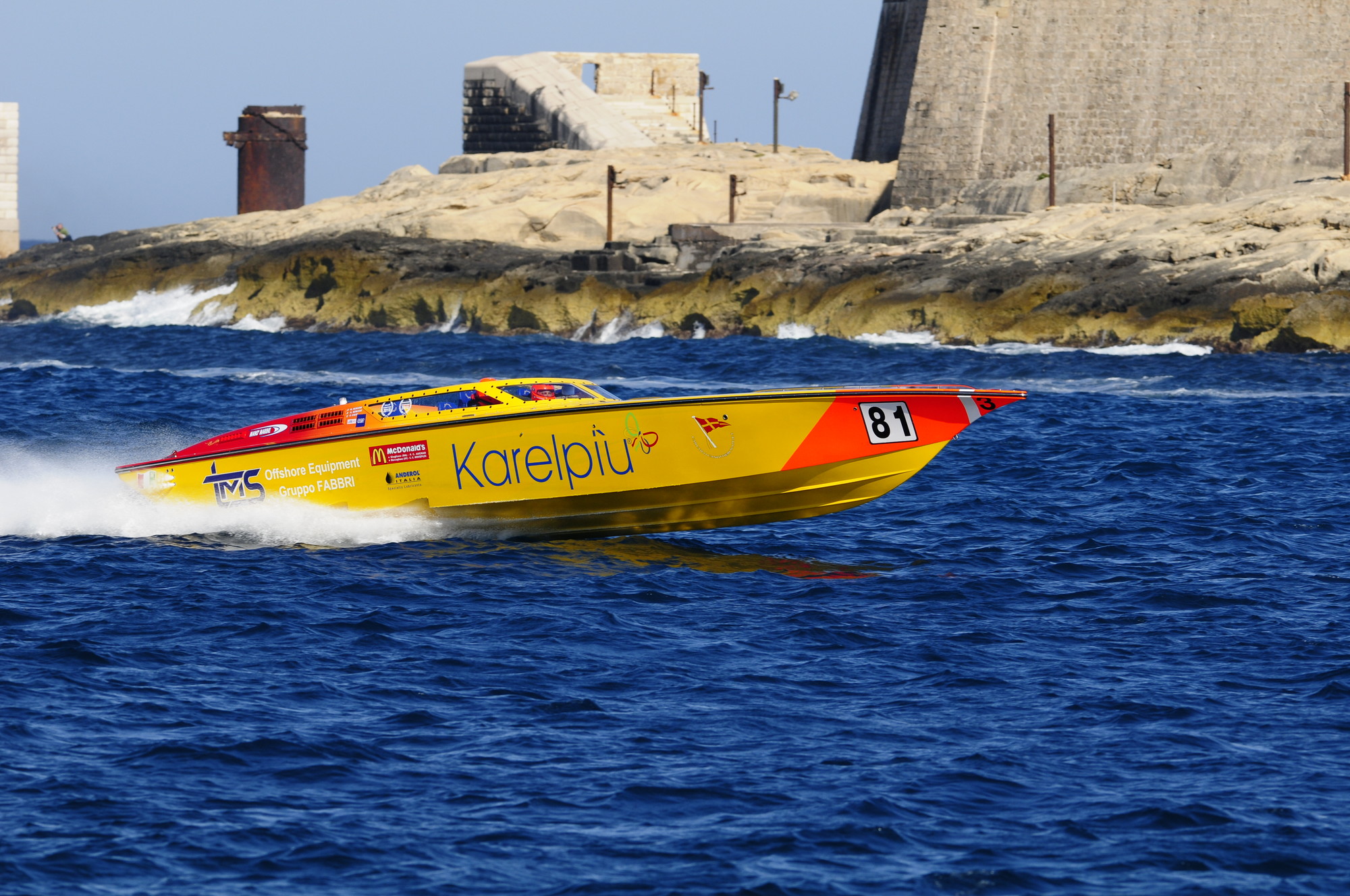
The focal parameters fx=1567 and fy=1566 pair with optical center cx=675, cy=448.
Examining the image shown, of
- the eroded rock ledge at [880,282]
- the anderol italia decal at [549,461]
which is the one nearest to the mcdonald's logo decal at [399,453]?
the anderol italia decal at [549,461]

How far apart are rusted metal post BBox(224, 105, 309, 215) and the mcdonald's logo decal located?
43.6 m

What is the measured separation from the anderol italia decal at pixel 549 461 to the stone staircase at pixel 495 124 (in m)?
48.1

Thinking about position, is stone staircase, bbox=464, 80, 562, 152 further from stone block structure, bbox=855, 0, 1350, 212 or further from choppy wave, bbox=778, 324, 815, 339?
choppy wave, bbox=778, 324, 815, 339

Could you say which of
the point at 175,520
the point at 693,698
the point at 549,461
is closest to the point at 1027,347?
the point at 549,461

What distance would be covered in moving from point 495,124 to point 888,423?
167 feet

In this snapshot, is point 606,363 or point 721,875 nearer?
point 721,875

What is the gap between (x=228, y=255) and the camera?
165 ft

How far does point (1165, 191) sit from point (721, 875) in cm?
3723

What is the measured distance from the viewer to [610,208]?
4625cm

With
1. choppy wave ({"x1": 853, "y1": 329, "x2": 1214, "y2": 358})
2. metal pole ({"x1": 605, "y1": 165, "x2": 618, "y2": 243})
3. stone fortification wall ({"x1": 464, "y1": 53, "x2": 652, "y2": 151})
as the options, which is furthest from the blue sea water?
stone fortification wall ({"x1": 464, "y1": 53, "x2": 652, "y2": 151})

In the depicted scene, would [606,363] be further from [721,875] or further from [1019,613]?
[721,875]

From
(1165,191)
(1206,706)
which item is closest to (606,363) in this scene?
(1165,191)

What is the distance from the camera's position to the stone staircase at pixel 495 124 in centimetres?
6066

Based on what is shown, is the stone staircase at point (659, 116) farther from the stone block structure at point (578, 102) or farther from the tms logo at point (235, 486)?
the tms logo at point (235, 486)
